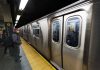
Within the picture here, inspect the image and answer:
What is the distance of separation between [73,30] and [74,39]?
0.72 ft

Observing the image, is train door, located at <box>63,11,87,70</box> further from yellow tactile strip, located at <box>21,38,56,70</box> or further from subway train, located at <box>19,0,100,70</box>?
yellow tactile strip, located at <box>21,38,56,70</box>

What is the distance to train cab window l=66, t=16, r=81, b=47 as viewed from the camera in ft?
9.61

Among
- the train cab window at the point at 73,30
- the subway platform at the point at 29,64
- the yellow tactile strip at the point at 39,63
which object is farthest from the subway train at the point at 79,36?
the subway platform at the point at 29,64

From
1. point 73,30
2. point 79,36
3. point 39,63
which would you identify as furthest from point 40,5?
point 79,36

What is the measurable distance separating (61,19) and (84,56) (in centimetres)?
147

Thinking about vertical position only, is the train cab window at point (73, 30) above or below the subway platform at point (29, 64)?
above

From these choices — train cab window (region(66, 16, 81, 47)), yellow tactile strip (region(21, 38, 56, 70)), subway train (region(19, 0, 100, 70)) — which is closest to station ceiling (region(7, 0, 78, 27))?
yellow tactile strip (region(21, 38, 56, 70))

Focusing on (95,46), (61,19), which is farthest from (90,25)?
(61,19)

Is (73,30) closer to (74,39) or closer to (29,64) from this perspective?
(74,39)

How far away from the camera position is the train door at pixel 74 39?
2736mm

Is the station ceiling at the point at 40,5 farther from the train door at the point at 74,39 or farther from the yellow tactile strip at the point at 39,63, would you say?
the train door at the point at 74,39

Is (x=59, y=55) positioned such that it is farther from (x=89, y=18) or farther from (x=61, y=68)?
(x=89, y=18)

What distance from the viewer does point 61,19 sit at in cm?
371

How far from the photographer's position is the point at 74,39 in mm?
3107
